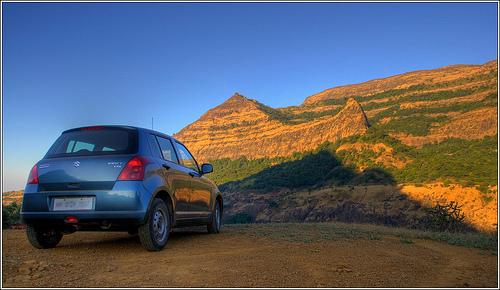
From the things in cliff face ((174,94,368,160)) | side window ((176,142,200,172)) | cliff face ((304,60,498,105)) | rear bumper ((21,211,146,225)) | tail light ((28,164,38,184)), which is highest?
cliff face ((304,60,498,105))

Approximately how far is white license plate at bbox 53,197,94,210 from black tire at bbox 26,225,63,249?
0.58 m

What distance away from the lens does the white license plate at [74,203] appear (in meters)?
4.93

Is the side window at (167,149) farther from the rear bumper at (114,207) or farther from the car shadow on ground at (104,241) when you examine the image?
the car shadow on ground at (104,241)

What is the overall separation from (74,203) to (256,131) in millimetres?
88634

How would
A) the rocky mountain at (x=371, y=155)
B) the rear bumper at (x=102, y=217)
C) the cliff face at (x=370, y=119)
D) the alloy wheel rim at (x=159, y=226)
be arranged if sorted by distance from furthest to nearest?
the cliff face at (x=370, y=119), the rocky mountain at (x=371, y=155), the alloy wheel rim at (x=159, y=226), the rear bumper at (x=102, y=217)

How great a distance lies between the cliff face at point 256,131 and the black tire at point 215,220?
5828 centimetres

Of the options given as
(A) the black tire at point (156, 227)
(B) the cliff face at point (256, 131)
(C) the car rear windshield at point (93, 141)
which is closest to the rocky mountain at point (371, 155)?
(B) the cliff face at point (256, 131)

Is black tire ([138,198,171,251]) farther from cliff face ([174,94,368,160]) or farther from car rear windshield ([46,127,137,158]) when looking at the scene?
cliff face ([174,94,368,160])

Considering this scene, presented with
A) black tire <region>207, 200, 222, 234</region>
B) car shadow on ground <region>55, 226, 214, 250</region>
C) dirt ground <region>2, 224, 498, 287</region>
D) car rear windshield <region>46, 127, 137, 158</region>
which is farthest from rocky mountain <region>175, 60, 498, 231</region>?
car rear windshield <region>46, 127, 137, 158</region>

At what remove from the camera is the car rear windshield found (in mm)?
5383

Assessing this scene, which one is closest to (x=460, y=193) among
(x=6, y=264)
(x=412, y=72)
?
(x=6, y=264)

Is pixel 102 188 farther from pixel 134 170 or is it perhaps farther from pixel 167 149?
pixel 167 149

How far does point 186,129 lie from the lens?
380 ft

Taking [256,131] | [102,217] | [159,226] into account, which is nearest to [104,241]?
[159,226]
